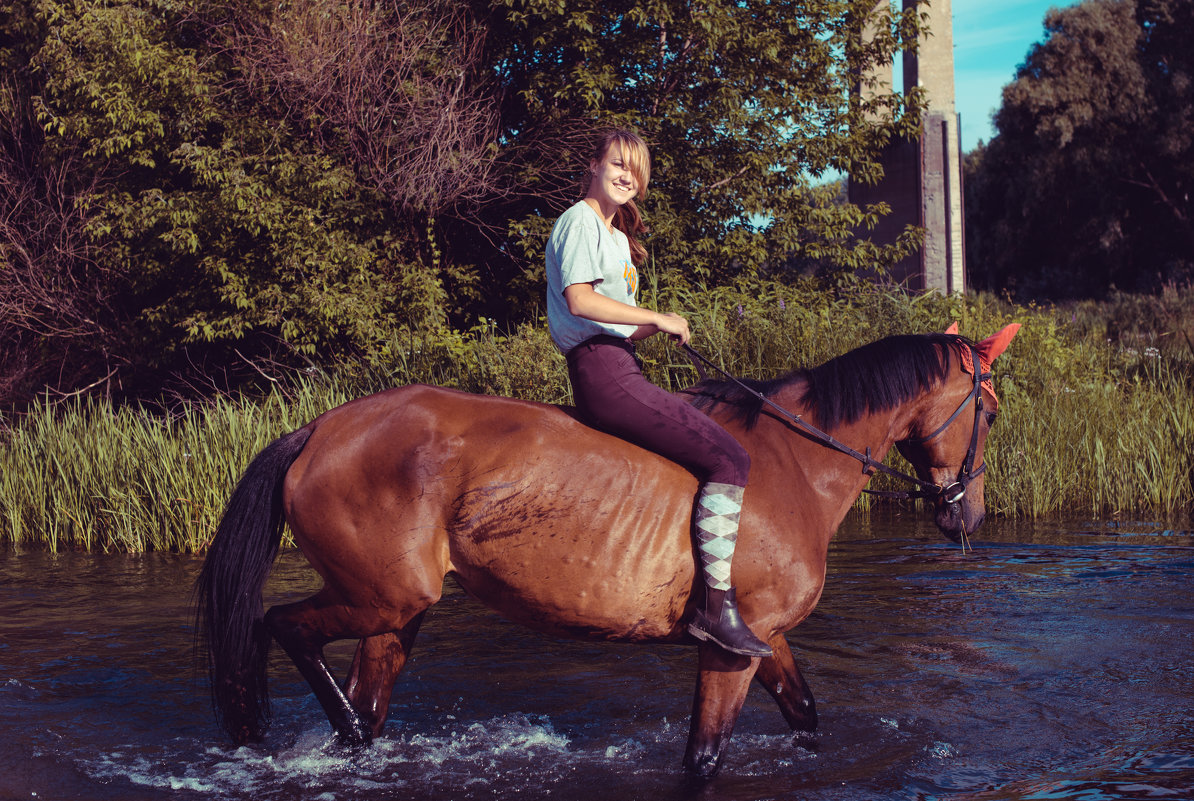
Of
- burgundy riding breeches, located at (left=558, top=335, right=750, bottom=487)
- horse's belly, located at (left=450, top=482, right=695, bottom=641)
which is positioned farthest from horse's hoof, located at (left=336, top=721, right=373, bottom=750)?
burgundy riding breeches, located at (left=558, top=335, right=750, bottom=487)

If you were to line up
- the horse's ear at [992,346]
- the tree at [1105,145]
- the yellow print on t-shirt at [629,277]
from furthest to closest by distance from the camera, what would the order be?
1. the tree at [1105,145]
2. the horse's ear at [992,346]
3. the yellow print on t-shirt at [629,277]

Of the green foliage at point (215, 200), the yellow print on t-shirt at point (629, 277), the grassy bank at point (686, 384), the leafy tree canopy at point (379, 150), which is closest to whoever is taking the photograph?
the yellow print on t-shirt at point (629, 277)

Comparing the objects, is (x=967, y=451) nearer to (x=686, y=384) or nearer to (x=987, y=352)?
(x=987, y=352)

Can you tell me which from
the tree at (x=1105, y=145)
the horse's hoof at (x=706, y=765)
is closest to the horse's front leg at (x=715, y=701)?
the horse's hoof at (x=706, y=765)

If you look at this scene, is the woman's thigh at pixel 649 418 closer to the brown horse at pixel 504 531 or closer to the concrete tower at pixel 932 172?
the brown horse at pixel 504 531

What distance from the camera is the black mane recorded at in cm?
407

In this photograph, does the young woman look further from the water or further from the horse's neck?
the water

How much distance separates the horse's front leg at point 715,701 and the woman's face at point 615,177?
1666 millimetres

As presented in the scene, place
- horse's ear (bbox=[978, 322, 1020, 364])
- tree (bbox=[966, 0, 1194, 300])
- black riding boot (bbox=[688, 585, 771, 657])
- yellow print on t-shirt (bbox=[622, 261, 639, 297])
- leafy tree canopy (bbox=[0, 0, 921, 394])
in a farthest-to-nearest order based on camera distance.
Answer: tree (bbox=[966, 0, 1194, 300]) < leafy tree canopy (bbox=[0, 0, 921, 394]) < horse's ear (bbox=[978, 322, 1020, 364]) < yellow print on t-shirt (bbox=[622, 261, 639, 297]) < black riding boot (bbox=[688, 585, 771, 657])

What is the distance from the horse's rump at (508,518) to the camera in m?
3.66

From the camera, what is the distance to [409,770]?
4.02 metres

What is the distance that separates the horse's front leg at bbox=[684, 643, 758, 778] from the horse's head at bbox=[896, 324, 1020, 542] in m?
1.20

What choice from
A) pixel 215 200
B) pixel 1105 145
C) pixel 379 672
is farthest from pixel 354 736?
pixel 1105 145

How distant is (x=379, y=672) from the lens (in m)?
4.17
